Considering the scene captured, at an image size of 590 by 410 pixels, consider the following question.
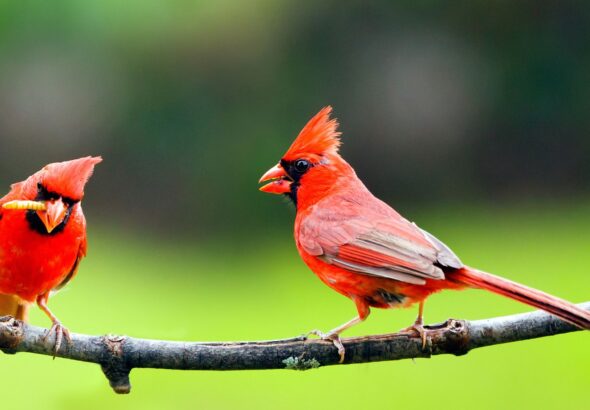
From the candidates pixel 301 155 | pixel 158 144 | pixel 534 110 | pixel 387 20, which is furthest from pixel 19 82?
pixel 301 155

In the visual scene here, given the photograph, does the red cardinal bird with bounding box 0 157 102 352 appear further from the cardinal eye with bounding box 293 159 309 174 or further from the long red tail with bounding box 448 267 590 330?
the long red tail with bounding box 448 267 590 330

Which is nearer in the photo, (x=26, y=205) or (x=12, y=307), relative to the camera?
(x=26, y=205)

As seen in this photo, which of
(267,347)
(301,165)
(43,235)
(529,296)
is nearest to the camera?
(529,296)

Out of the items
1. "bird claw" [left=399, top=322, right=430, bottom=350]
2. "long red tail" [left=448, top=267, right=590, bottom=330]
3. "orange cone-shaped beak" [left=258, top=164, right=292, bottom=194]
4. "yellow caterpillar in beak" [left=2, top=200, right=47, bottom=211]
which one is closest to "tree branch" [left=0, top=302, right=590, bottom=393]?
"bird claw" [left=399, top=322, right=430, bottom=350]

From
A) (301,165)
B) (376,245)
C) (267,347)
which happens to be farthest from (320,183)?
(267,347)

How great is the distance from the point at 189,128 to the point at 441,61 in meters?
1.83

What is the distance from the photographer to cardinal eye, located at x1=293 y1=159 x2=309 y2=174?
10.7 feet

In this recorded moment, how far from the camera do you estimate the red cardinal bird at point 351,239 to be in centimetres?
312

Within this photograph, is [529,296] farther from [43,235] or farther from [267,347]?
[43,235]

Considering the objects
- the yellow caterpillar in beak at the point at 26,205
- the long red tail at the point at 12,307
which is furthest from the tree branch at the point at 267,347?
the long red tail at the point at 12,307

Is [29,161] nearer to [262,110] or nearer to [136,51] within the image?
[136,51]

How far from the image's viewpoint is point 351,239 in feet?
10.8

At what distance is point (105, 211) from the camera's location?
7641mm

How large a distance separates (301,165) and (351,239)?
253 millimetres
